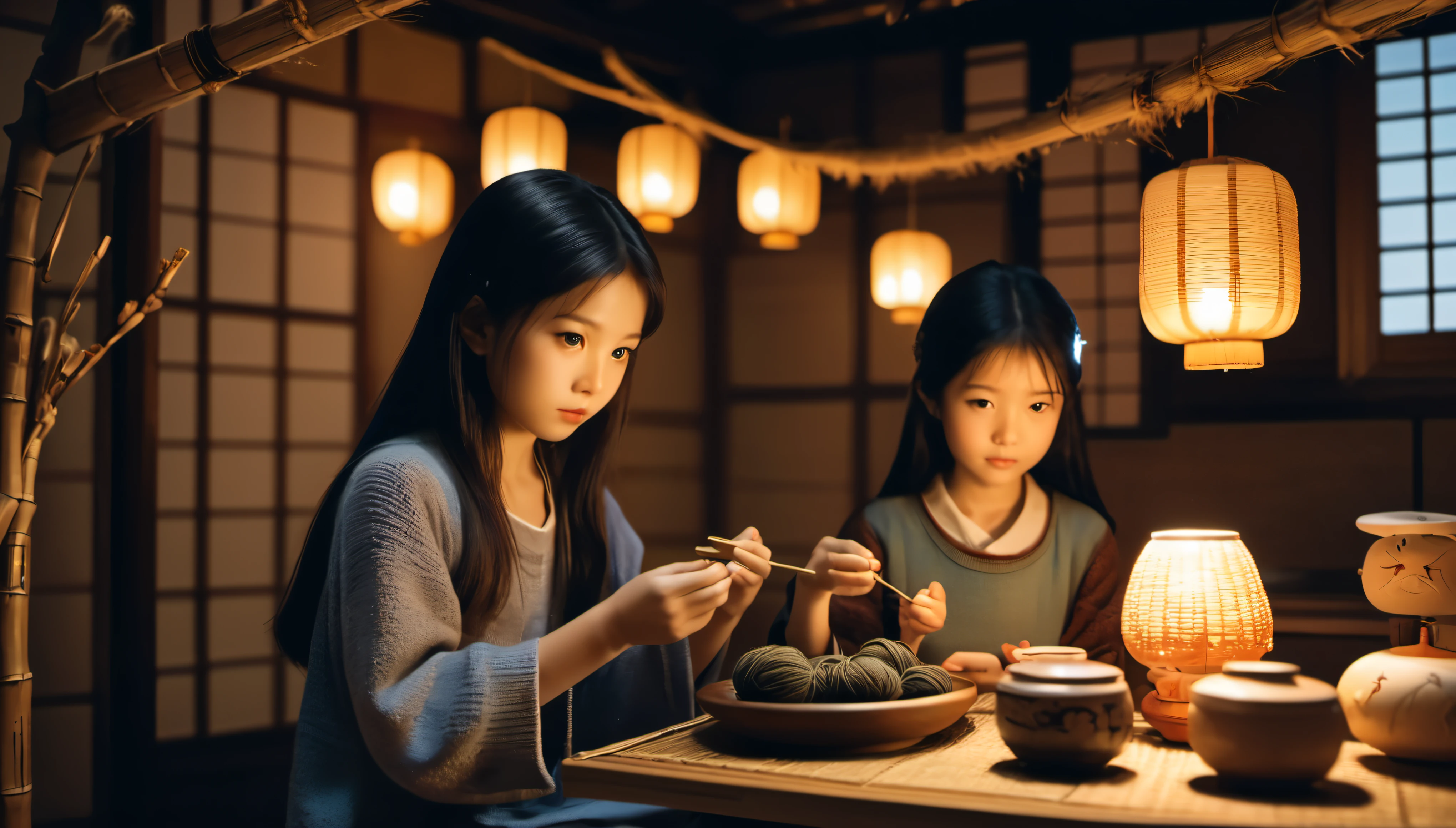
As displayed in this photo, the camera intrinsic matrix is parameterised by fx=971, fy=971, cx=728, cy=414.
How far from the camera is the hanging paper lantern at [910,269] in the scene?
5.15 meters

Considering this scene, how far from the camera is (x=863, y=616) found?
262 centimetres

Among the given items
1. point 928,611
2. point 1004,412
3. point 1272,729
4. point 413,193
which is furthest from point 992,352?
point 413,193

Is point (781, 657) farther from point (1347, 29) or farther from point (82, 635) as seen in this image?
point (82, 635)

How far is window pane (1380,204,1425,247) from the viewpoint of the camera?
4.88m

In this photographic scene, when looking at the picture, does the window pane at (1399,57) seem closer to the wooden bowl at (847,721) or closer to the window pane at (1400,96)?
the window pane at (1400,96)

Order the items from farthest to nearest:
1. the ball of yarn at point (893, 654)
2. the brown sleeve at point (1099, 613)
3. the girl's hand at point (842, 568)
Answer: the brown sleeve at point (1099, 613) → the girl's hand at point (842, 568) → the ball of yarn at point (893, 654)

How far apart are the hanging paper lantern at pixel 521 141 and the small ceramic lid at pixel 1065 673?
12.1ft

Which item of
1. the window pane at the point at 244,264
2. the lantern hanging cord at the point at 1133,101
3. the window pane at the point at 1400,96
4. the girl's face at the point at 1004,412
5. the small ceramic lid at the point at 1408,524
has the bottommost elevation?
the small ceramic lid at the point at 1408,524

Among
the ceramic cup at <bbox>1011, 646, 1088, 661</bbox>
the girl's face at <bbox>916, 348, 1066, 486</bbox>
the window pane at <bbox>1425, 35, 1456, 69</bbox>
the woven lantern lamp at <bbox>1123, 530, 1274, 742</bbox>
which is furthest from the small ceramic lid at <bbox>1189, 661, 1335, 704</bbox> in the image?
the window pane at <bbox>1425, 35, 1456, 69</bbox>

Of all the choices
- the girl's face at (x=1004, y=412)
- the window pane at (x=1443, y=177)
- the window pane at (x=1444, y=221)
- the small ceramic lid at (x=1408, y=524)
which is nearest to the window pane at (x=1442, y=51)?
the window pane at (x=1443, y=177)

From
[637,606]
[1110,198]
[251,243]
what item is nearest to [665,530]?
[251,243]

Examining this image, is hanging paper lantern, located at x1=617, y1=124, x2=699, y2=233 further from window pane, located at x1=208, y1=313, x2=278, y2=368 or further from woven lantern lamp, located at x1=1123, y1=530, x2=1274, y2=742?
woven lantern lamp, located at x1=1123, y1=530, x2=1274, y2=742

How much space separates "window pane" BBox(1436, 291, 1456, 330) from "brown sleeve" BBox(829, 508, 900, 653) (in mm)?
3839

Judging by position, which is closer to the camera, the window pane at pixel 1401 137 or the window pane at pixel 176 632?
the window pane at pixel 176 632
